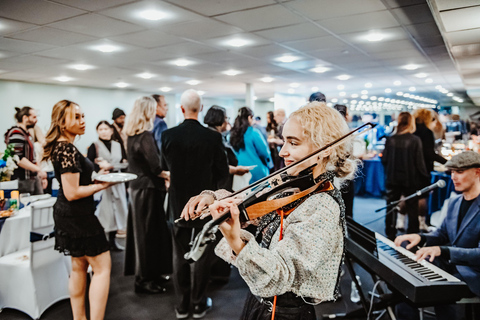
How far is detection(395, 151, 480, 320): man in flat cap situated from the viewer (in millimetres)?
1972

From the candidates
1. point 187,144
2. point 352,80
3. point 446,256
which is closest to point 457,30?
point 446,256

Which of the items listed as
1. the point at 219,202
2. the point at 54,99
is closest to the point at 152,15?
the point at 219,202

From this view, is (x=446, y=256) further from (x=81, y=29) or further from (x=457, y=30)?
(x=81, y=29)

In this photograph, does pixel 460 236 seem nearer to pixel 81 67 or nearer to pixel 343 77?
pixel 81 67

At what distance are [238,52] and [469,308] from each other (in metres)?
4.82

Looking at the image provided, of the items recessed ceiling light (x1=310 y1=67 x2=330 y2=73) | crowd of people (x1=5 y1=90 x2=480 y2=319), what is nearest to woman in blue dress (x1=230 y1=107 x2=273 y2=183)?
crowd of people (x1=5 y1=90 x2=480 y2=319)

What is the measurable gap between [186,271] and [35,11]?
2890 mm

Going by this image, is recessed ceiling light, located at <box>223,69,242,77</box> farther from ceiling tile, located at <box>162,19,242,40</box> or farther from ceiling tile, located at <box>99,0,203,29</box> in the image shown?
ceiling tile, located at <box>99,0,203,29</box>

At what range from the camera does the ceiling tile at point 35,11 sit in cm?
344

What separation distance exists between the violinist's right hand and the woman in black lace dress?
136 centimetres

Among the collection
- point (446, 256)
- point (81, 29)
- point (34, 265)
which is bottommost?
point (34, 265)

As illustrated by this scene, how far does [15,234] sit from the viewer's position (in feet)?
9.73

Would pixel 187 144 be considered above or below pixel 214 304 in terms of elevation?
above

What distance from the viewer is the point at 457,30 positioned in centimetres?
385
